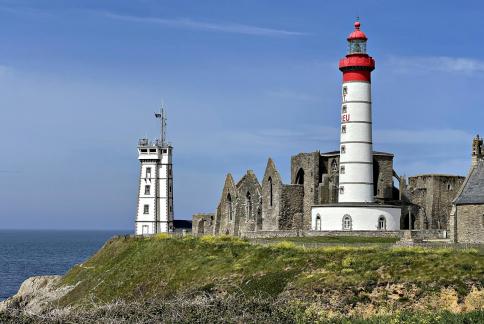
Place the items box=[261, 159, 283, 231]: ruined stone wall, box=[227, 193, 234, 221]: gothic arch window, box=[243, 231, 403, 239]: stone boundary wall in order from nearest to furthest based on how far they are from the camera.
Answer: box=[243, 231, 403, 239]: stone boundary wall, box=[261, 159, 283, 231]: ruined stone wall, box=[227, 193, 234, 221]: gothic arch window

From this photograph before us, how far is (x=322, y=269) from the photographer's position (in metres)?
44.4

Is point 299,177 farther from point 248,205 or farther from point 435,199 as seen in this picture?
point 435,199

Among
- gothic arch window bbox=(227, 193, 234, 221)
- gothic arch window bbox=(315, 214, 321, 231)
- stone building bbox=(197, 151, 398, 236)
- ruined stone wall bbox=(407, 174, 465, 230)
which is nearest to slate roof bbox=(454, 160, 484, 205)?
ruined stone wall bbox=(407, 174, 465, 230)

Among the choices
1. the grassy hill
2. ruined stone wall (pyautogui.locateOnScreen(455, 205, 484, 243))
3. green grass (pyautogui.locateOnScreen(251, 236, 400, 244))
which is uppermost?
ruined stone wall (pyautogui.locateOnScreen(455, 205, 484, 243))

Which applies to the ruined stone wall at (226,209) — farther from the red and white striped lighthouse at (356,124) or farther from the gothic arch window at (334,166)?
Result: the red and white striped lighthouse at (356,124)

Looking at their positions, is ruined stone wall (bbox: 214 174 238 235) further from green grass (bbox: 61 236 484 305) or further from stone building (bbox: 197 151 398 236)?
green grass (bbox: 61 236 484 305)

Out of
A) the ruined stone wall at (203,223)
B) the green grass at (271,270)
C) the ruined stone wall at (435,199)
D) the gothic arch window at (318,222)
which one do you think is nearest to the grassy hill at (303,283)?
the green grass at (271,270)

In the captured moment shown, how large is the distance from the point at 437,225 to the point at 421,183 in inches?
158

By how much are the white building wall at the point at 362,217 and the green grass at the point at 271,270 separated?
37.3 ft

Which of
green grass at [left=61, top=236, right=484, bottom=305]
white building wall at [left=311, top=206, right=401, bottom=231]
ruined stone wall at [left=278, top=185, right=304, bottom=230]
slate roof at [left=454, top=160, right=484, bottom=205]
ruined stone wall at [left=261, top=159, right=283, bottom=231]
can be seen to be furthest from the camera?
ruined stone wall at [left=261, top=159, right=283, bottom=231]

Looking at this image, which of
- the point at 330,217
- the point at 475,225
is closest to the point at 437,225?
the point at 330,217

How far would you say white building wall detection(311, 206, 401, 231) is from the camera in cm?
6606

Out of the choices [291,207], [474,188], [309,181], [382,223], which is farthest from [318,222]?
[474,188]

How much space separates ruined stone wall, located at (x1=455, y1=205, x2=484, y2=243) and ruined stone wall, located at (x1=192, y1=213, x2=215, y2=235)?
3499 cm
